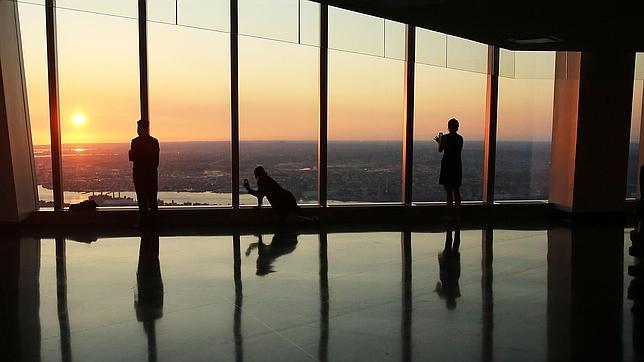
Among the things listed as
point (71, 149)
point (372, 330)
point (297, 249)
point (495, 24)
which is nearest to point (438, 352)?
point (372, 330)

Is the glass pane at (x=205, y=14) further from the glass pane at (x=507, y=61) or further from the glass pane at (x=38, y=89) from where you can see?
the glass pane at (x=507, y=61)

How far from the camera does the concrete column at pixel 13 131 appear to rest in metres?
7.63

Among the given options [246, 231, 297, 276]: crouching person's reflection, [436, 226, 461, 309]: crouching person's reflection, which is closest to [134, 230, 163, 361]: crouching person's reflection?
[246, 231, 297, 276]: crouching person's reflection

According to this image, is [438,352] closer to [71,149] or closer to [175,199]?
[175,199]

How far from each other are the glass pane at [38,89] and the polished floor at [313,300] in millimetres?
1603

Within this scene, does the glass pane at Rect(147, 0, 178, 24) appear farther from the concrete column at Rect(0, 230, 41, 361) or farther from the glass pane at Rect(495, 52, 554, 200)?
the glass pane at Rect(495, 52, 554, 200)

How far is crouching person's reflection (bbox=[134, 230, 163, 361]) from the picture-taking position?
12.4 feet

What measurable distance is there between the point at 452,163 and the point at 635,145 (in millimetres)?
4700

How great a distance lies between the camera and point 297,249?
6.54 meters

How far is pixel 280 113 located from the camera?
9.20 metres

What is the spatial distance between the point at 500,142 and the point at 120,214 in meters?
6.55

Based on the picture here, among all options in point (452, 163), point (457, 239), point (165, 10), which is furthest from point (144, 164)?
point (452, 163)

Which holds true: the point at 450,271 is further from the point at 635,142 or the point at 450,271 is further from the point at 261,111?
the point at 635,142

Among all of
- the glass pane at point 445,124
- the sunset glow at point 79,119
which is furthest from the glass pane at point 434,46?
the sunset glow at point 79,119
